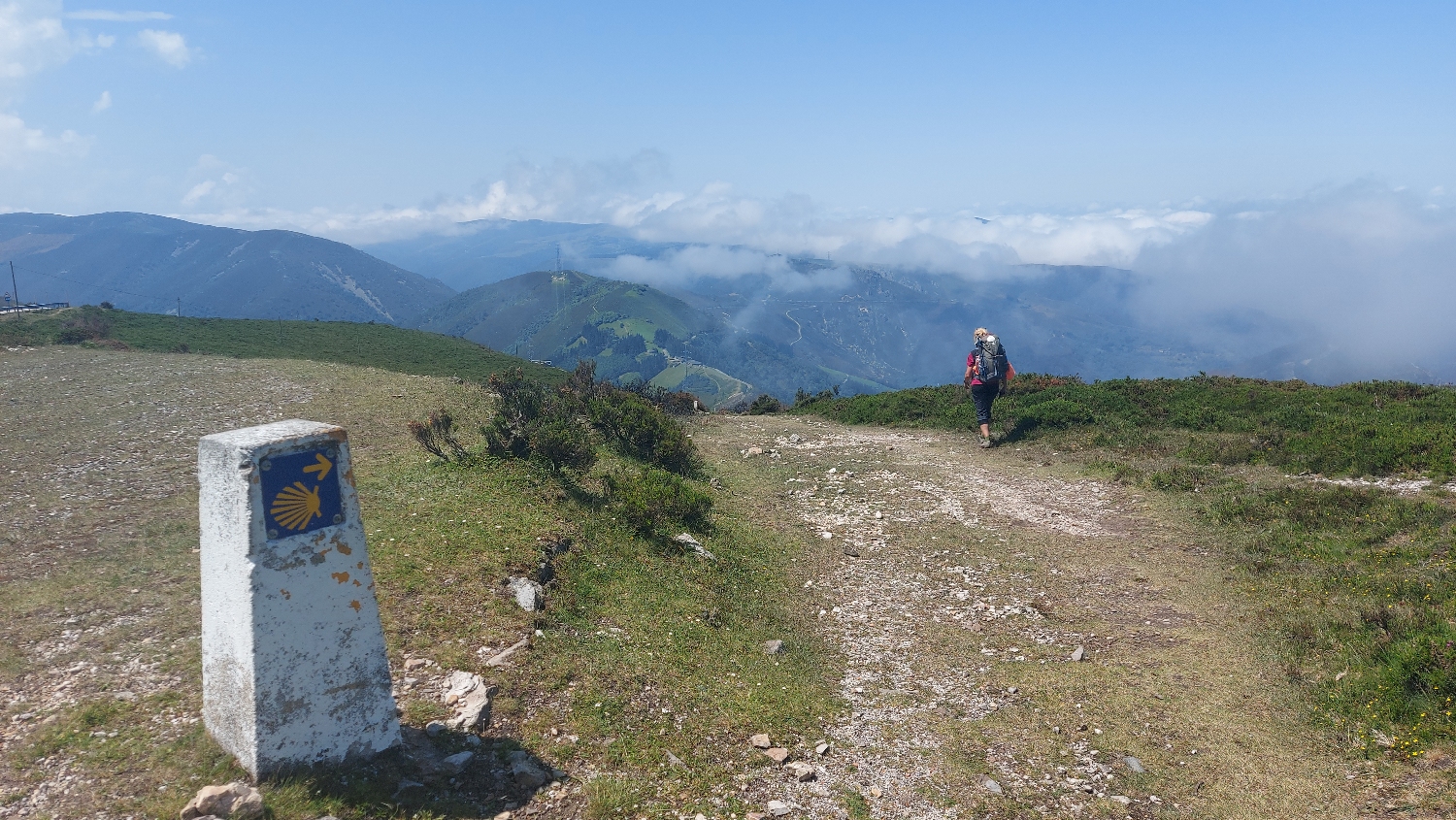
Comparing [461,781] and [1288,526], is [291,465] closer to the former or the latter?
[461,781]

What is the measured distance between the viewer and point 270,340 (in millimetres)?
47156

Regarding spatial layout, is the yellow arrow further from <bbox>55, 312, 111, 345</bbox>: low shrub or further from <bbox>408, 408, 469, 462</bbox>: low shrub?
<bbox>55, 312, 111, 345</bbox>: low shrub

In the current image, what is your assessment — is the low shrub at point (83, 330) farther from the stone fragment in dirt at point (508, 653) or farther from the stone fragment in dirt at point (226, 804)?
the stone fragment in dirt at point (226, 804)

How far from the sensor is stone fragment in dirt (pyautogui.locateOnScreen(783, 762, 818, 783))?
19.6 feet

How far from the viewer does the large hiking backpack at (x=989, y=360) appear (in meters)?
17.9

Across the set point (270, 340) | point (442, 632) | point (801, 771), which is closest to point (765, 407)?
point (442, 632)

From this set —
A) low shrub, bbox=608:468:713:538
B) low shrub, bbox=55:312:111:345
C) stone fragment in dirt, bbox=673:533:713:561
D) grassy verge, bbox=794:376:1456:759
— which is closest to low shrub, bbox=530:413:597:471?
low shrub, bbox=608:468:713:538

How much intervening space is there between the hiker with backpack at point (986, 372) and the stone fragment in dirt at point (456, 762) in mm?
14690

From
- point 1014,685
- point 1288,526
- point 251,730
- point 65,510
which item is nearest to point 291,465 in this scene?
point 251,730

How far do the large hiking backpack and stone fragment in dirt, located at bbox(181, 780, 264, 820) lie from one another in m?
16.3

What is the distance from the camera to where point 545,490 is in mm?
11258

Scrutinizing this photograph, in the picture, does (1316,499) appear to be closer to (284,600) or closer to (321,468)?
(321,468)

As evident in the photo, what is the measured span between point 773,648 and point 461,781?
3762 millimetres

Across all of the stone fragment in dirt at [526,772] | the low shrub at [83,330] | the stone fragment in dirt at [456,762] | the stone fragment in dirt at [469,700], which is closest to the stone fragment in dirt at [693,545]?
the stone fragment in dirt at [469,700]
